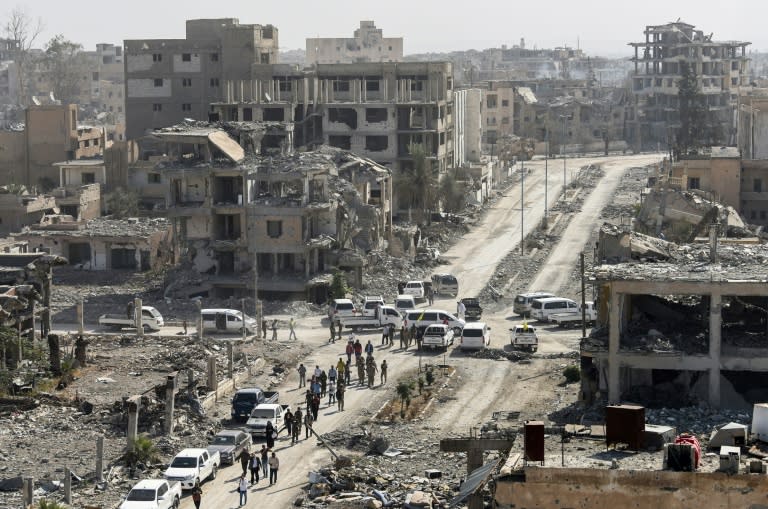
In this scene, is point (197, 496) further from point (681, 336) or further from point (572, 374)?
point (572, 374)

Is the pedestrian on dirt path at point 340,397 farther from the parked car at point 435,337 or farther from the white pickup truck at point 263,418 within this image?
the parked car at point 435,337

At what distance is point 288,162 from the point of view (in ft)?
213

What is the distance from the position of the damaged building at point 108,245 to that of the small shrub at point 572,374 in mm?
25636

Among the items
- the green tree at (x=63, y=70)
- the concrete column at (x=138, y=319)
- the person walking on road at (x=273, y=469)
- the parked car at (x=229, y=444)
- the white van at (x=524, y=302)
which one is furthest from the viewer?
the green tree at (x=63, y=70)

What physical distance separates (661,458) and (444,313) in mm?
29096

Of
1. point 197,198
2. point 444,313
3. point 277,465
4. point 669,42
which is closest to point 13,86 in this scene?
point 669,42

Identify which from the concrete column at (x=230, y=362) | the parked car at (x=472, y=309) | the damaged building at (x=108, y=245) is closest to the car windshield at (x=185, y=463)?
the concrete column at (x=230, y=362)

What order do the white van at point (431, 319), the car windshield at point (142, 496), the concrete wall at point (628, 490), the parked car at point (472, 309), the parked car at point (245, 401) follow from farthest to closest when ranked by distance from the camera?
the parked car at point (472, 309)
the white van at point (431, 319)
the parked car at point (245, 401)
the car windshield at point (142, 496)
the concrete wall at point (628, 490)

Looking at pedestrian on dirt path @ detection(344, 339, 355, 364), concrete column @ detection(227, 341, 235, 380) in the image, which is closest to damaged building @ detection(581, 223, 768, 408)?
pedestrian on dirt path @ detection(344, 339, 355, 364)

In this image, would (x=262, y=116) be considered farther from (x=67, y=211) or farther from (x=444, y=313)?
(x=444, y=313)

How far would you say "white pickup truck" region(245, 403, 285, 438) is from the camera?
42469 millimetres

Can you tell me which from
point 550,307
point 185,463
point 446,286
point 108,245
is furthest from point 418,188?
point 185,463

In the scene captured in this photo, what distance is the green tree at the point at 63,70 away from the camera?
155 meters

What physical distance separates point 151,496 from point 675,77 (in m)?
104
